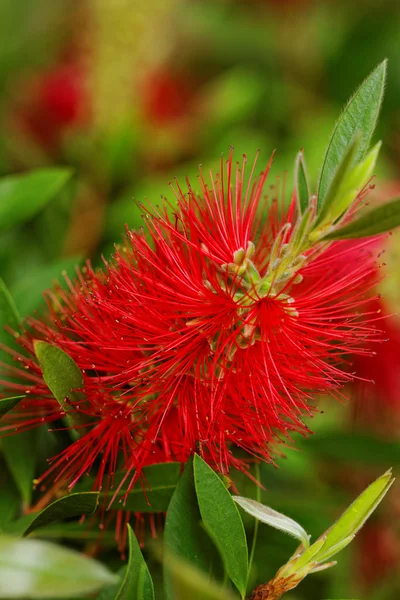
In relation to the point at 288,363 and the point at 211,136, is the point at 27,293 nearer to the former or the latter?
the point at 288,363

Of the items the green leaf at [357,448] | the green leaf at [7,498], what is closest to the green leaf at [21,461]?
the green leaf at [7,498]

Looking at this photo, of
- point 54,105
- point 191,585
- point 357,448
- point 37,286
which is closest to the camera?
point 191,585

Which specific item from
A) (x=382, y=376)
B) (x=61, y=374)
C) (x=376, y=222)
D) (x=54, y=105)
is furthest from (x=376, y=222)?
(x=54, y=105)

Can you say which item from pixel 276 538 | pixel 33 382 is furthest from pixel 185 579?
pixel 276 538

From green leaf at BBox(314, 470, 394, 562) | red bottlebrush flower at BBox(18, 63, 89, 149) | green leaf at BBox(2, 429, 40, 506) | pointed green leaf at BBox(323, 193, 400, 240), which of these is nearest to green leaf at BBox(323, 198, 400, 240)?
pointed green leaf at BBox(323, 193, 400, 240)

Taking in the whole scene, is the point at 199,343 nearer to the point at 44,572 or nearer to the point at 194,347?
the point at 194,347

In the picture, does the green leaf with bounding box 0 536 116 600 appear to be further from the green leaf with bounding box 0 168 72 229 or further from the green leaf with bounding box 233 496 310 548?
the green leaf with bounding box 0 168 72 229
